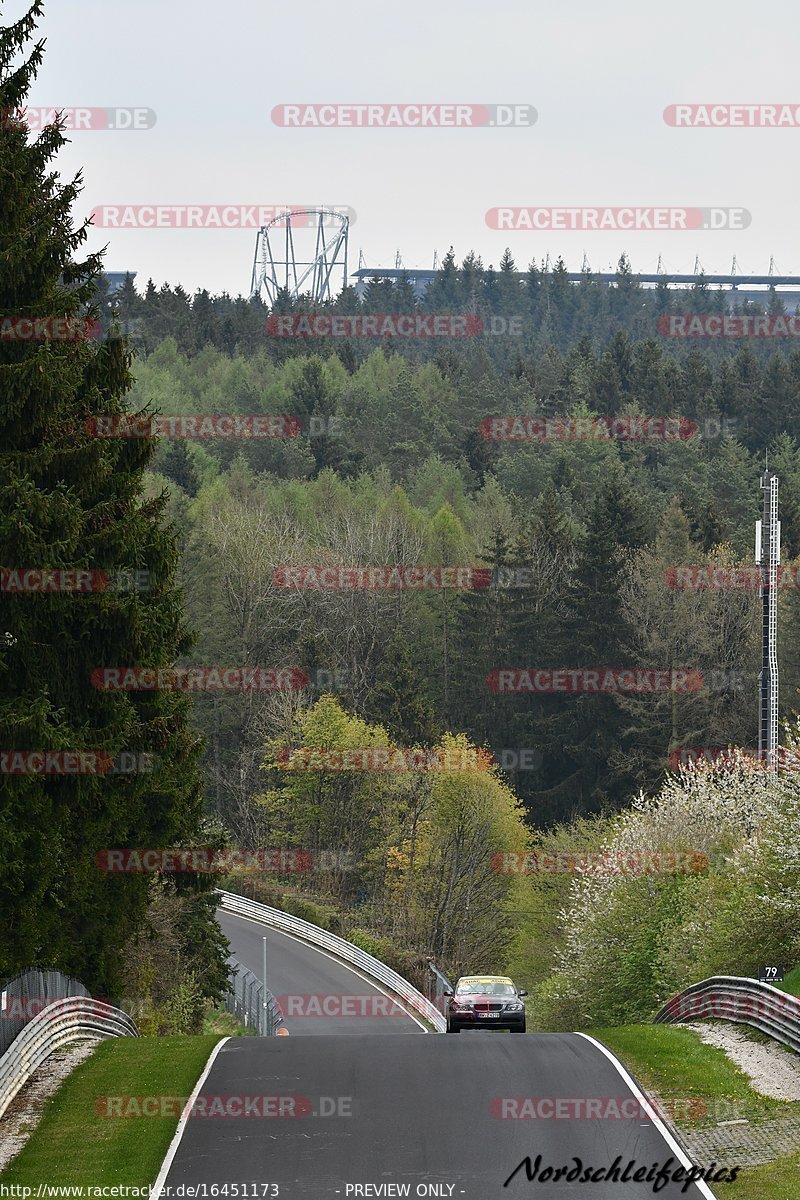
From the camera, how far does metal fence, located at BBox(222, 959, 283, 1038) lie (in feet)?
158

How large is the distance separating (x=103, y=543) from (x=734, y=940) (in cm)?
1855

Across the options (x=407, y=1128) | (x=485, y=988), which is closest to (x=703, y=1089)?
(x=407, y=1128)

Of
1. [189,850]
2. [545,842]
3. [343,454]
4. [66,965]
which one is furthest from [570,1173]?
[343,454]

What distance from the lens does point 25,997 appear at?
876 inches

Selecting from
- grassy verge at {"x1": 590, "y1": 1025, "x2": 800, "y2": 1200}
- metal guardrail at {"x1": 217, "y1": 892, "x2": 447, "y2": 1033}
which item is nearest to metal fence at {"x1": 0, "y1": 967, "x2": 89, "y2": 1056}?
grassy verge at {"x1": 590, "y1": 1025, "x2": 800, "y2": 1200}

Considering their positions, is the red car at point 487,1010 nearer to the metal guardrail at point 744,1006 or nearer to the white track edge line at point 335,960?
the metal guardrail at point 744,1006

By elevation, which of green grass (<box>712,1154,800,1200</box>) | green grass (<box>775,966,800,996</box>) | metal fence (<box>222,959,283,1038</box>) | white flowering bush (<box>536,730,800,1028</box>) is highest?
green grass (<box>712,1154,800,1200</box>)

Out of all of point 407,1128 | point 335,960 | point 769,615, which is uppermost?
point 769,615

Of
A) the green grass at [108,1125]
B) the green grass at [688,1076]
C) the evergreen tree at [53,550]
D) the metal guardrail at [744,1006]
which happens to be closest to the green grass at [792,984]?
the metal guardrail at [744,1006]

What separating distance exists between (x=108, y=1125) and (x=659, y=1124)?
650 cm

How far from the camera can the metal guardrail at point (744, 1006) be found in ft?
76.6

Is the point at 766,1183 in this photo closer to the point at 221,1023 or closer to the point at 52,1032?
the point at 52,1032

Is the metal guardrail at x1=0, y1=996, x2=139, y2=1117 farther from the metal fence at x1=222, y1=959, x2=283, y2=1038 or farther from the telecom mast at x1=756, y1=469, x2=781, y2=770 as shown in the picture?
the telecom mast at x1=756, y1=469, x2=781, y2=770

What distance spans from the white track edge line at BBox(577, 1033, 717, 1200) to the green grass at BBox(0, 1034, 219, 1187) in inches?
221
